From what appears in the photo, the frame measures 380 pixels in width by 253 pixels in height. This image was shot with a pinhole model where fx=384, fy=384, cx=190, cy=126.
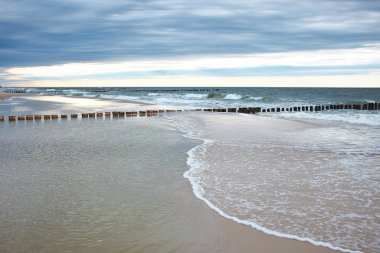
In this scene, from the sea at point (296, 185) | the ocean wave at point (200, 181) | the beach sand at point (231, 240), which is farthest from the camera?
the sea at point (296, 185)

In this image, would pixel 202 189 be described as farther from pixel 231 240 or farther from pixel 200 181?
pixel 231 240

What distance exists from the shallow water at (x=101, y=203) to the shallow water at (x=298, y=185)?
656 millimetres

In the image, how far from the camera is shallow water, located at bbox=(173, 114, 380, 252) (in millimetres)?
5434

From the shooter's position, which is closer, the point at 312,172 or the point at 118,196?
the point at 118,196

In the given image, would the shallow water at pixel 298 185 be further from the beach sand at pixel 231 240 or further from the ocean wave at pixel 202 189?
the beach sand at pixel 231 240

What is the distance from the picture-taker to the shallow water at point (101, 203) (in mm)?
4934

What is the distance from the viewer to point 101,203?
6.45m

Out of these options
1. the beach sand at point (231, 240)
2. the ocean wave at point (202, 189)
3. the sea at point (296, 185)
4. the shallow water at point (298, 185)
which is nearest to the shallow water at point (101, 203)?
the beach sand at point (231, 240)

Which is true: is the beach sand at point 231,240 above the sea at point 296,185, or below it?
below

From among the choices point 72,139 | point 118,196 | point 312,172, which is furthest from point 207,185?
point 72,139

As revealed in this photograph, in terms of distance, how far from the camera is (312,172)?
8734 mm

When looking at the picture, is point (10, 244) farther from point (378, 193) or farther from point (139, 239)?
point (378, 193)

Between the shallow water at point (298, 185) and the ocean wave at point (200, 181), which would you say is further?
the shallow water at point (298, 185)

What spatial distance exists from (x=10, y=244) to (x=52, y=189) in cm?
249
